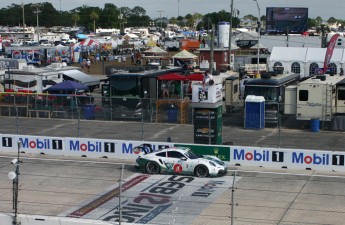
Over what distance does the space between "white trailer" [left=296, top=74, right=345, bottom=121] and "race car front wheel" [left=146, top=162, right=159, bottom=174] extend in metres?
12.1

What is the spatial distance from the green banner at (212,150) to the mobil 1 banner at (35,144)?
17.7 ft

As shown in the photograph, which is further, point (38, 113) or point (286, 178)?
point (38, 113)

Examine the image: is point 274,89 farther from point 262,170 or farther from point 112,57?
point 112,57

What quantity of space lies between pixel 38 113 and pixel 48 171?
12.9 m

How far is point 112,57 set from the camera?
80938 mm

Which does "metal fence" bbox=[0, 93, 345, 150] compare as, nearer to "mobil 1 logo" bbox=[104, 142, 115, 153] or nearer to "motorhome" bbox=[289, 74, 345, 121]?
"motorhome" bbox=[289, 74, 345, 121]

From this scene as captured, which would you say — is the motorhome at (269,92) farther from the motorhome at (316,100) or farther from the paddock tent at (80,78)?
the paddock tent at (80,78)

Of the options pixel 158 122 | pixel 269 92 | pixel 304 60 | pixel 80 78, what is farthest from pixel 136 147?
pixel 304 60

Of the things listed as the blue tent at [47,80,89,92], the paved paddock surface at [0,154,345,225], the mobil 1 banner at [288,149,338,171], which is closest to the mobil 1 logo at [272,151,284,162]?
the mobil 1 banner at [288,149,338,171]

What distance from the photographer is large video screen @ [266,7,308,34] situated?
103375 mm

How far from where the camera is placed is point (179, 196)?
19547 mm

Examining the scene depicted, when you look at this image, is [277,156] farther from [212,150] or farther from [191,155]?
[191,155]

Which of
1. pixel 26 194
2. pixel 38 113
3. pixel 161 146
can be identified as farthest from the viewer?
pixel 38 113

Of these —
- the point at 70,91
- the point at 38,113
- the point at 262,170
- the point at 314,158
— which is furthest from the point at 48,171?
the point at 70,91
